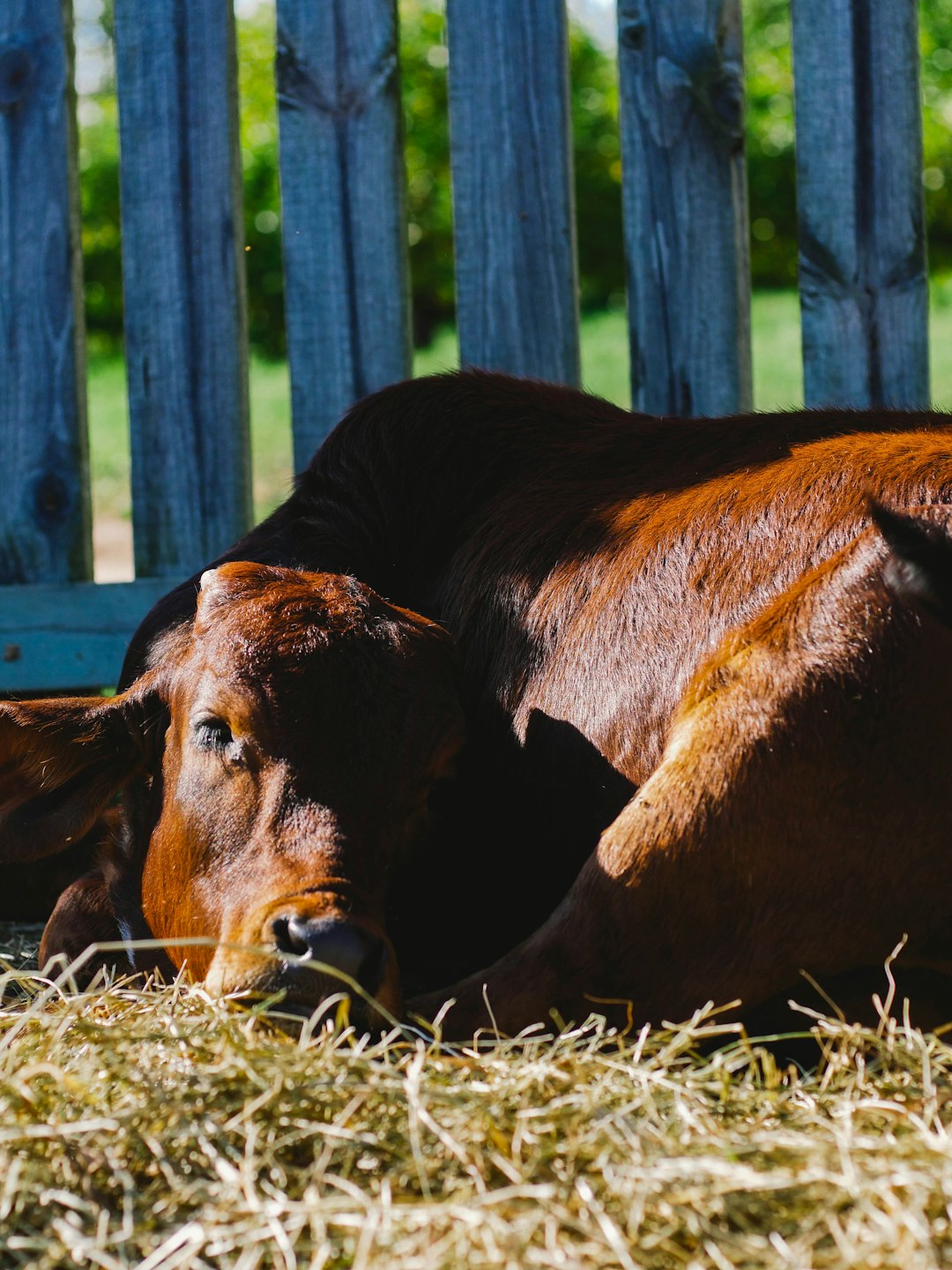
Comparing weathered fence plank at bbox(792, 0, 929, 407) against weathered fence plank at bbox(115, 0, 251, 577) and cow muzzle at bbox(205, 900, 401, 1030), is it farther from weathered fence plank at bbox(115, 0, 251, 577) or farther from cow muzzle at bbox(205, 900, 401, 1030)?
cow muzzle at bbox(205, 900, 401, 1030)

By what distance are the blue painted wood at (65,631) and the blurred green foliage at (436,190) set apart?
1346cm

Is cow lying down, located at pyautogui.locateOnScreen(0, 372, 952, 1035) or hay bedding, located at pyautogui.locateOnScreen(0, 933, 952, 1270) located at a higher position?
cow lying down, located at pyautogui.locateOnScreen(0, 372, 952, 1035)

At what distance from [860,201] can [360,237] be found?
138 cm

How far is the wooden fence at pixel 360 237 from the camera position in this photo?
4.09 m

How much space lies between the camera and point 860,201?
13.4 ft

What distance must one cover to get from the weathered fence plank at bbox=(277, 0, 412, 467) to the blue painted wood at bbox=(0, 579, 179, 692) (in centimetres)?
70

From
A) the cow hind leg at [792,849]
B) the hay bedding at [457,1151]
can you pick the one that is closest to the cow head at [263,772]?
the hay bedding at [457,1151]

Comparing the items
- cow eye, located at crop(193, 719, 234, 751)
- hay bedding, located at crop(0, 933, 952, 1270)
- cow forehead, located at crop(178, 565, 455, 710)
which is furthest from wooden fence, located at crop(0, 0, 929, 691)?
hay bedding, located at crop(0, 933, 952, 1270)

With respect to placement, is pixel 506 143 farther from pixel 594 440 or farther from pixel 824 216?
pixel 594 440

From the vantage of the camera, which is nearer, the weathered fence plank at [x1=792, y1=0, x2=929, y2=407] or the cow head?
the cow head

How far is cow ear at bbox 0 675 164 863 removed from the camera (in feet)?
9.19

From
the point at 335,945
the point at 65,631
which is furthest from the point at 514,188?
the point at 335,945

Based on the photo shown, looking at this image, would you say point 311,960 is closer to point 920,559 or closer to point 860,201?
point 920,559

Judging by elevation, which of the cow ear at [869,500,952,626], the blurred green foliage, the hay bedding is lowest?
A: the hay bedding
